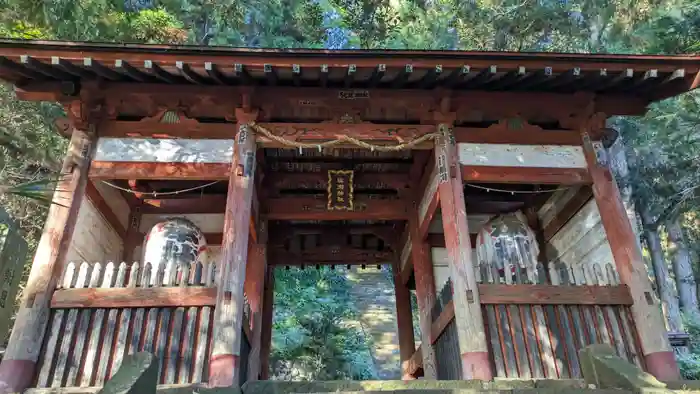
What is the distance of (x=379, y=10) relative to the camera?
66.9 feet

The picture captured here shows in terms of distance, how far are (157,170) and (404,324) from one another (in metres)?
6.66

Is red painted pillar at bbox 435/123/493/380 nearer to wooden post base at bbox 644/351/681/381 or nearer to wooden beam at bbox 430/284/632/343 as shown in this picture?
→ wooden beam at bbox 430/284/632/343

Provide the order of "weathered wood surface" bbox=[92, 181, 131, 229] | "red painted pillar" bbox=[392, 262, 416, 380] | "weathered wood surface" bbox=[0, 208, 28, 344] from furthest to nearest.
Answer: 1. "red painted pillar" bbox=[392, 262, 416, 380]
2. "weathered wood surface" bbox=[92, 181, 131, 229]
3. "weathered wood surface" bbox=[0, 208, 28, 344]

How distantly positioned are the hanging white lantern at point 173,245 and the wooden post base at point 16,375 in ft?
7.45

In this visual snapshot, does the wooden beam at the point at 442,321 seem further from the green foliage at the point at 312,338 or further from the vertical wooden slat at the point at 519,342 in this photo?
the green foliage at the point at 312,338

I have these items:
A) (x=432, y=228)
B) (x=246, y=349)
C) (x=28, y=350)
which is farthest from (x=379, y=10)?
(x=28, y=350)

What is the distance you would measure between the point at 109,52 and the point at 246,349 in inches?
180

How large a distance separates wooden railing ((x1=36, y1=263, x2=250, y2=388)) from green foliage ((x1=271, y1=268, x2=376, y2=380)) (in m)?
10.1

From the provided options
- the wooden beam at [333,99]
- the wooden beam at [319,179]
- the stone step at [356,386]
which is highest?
the wooden beam at [333,99]

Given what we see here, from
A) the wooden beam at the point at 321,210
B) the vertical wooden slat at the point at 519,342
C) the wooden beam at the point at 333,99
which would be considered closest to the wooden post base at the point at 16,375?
the wooden beam at the point at 333,99

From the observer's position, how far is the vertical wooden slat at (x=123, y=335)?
241 inches

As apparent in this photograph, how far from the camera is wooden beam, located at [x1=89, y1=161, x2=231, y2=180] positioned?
24.3 ft

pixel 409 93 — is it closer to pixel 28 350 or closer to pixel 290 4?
pixel 28 350

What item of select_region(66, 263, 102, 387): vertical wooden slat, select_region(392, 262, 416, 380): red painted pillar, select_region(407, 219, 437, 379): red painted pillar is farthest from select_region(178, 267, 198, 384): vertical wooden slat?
select_region(392, 262, 416, 380): red painted pillar
